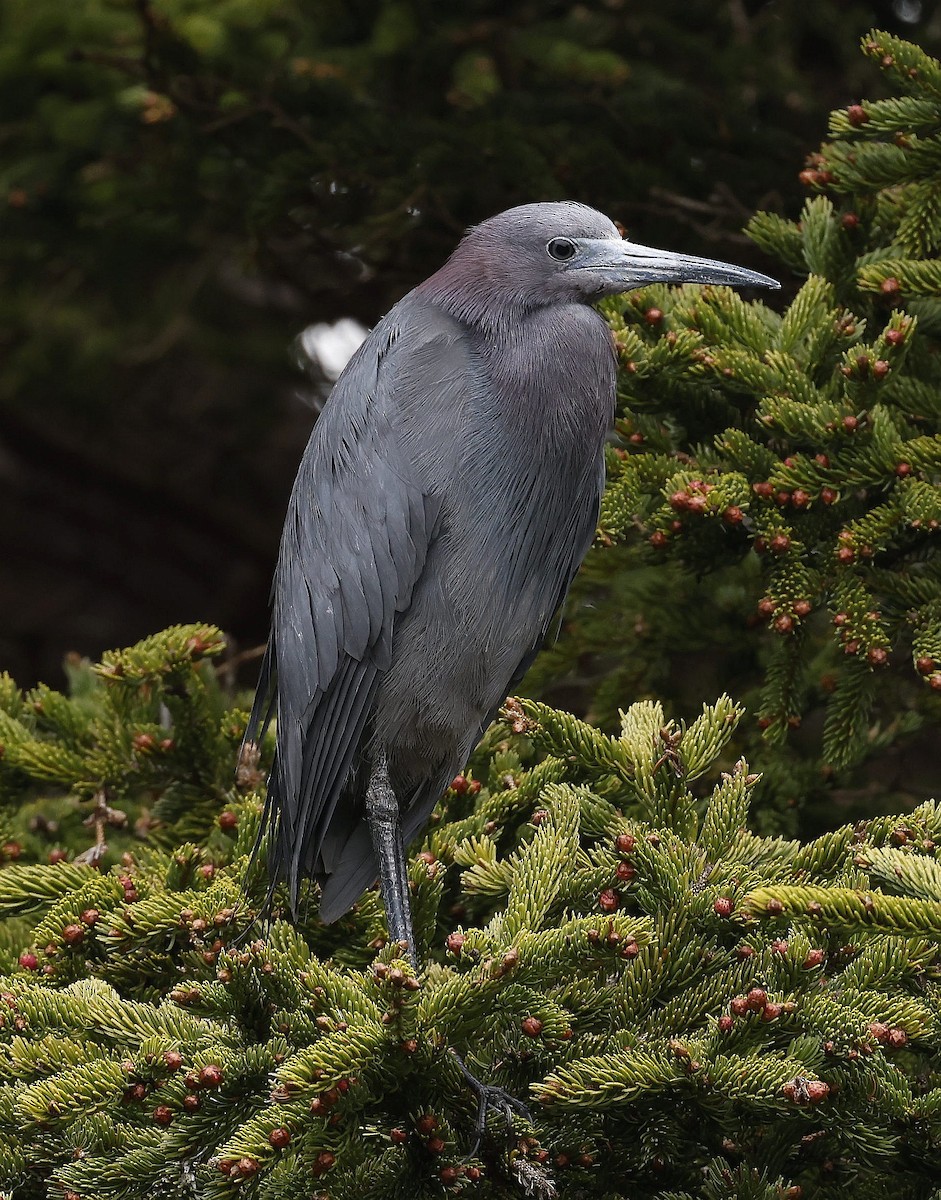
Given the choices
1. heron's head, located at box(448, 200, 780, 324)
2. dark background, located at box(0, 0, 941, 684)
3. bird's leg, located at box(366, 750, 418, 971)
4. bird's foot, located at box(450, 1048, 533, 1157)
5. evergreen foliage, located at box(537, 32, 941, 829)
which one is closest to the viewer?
bird's foot, located at box(450, 1048, 533, 1157)

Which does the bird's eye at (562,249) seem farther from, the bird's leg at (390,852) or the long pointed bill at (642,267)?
the bird's leg at (390,852)

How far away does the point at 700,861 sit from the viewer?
2227 mm

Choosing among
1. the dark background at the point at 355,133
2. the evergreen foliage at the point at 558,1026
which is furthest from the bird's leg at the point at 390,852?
the dark background at the point at 355,133

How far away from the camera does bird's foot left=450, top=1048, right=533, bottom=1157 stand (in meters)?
2.04

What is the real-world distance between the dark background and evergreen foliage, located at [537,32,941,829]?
0.79 m

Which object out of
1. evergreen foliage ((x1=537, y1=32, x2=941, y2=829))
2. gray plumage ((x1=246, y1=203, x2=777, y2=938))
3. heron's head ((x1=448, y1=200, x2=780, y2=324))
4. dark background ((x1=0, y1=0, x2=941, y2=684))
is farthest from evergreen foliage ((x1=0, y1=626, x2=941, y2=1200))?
dark background ((x1=0, y1=0, x2=941, y2=684))

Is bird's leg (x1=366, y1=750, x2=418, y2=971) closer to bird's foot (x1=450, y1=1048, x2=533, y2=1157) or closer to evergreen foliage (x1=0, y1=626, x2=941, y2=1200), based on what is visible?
evergreen foliage (x1=0, y1=626, x2=941, y2=1200)

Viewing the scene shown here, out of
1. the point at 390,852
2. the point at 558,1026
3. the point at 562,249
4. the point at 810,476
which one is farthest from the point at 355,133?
the point at 558,1026

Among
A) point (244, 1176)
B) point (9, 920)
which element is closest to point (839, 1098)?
point (244, 1176)

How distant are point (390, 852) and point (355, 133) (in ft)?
7.35

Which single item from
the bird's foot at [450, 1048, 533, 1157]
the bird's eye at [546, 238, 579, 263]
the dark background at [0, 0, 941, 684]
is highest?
the bird's eye at [546, 238, 579, 263]

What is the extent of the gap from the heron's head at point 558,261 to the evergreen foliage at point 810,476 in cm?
17

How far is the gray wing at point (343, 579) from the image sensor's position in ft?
9.48

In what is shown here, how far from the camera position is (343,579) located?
2.96m
